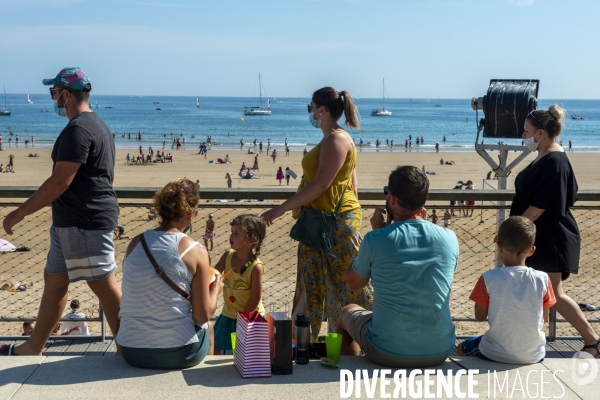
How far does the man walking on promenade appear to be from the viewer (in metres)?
4.10

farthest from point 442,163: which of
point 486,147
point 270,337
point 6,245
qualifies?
point 270,337

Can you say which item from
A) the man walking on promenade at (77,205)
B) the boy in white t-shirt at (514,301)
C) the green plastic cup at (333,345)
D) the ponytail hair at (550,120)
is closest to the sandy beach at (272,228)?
the ponytail hair at (550,120)

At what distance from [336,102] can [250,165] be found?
32.7m

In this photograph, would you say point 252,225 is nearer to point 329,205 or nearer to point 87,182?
point 329,205

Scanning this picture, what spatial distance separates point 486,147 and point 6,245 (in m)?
8.30

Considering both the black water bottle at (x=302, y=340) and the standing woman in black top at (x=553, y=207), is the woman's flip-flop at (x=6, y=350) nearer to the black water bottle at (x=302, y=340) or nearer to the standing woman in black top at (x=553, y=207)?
the black water bottle at (x=302, y=340)

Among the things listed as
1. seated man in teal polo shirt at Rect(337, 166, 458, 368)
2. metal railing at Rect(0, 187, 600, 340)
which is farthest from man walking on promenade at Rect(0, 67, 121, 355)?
seated man in teal polo shirt at Rect(337, 166, 458, 368)

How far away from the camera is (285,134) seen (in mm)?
72188

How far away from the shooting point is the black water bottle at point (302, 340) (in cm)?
387

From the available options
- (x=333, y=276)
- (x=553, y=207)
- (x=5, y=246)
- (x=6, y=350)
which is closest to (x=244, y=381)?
(x=333, y=276)

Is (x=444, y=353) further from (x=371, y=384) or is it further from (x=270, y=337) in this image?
(x=270, y=337)

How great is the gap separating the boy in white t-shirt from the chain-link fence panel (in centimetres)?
142

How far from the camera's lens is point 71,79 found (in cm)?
425

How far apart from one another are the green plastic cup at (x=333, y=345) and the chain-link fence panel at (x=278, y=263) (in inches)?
40.8
